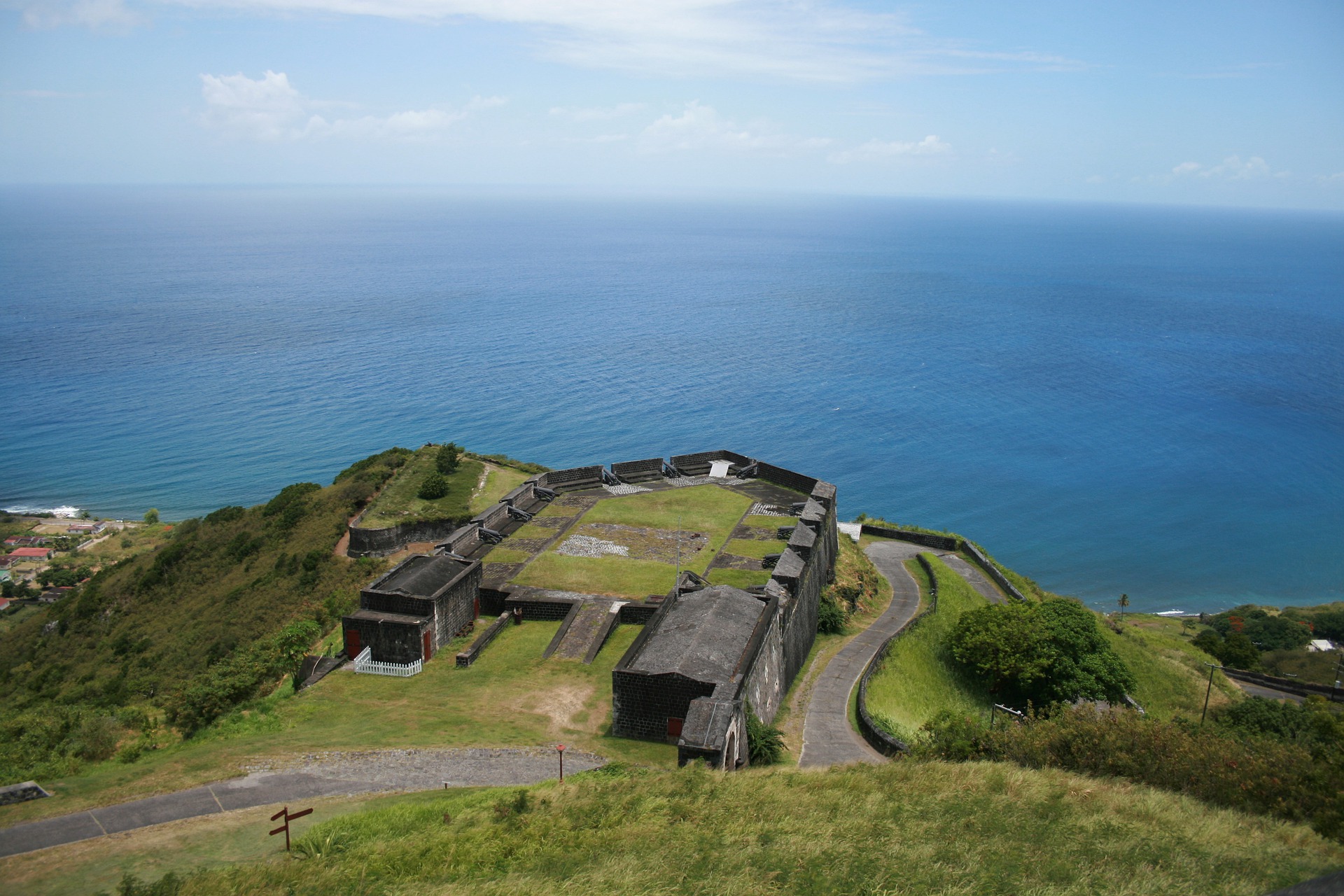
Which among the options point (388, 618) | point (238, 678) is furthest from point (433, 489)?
point (238, 678)

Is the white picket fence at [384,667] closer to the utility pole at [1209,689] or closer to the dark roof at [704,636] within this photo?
the dark roof at [704,636]

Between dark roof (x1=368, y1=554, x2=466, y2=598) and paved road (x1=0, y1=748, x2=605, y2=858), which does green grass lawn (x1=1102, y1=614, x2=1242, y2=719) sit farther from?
dark roof (x1=368, y1=554, x2=466, y2=598)

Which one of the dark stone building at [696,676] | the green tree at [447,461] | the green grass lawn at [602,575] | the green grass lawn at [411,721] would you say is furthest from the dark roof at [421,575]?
the green tree at [447,461]

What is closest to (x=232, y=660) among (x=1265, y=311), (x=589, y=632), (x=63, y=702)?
(x=63, y=702)

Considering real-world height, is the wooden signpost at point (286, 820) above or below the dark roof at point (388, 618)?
above

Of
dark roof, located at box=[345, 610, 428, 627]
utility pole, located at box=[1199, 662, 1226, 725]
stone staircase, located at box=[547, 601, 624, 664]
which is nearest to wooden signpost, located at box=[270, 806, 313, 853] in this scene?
dark roof, located at box=[345, 610, 428, 627]

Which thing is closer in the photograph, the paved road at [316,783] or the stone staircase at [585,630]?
the paved road at [316,783]

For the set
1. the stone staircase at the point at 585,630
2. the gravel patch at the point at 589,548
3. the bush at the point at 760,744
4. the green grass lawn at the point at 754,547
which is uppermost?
the green grass lawn at the point at 754,547
